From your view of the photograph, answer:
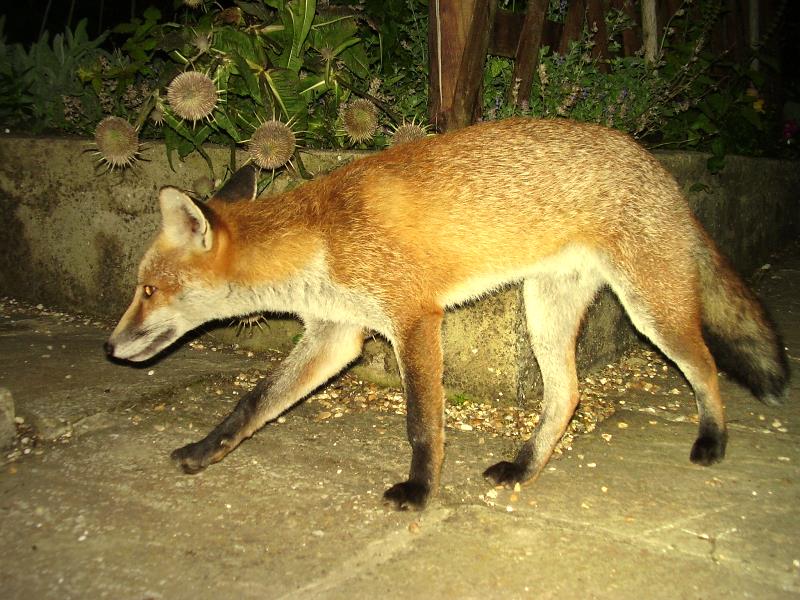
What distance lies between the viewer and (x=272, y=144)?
11.9 ft

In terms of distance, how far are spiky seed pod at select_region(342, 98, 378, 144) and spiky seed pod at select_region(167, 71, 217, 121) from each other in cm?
77

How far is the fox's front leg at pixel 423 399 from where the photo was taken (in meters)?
2.79

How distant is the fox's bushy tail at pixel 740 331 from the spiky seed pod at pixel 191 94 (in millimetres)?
2656

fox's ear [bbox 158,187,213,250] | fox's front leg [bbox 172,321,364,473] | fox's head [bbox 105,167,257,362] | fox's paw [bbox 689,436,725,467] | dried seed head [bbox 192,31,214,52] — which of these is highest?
dried seed head [bbox 192,31,214,52]

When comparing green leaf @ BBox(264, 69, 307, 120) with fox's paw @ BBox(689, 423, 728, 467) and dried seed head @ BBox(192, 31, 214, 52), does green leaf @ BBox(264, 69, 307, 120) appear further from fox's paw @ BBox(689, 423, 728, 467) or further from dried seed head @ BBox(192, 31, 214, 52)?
fox's paw @ BBox(689, 423, 728, 467)

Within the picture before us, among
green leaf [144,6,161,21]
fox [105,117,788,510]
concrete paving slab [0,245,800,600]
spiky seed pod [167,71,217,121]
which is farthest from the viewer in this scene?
green leaf [144,6,161,21]

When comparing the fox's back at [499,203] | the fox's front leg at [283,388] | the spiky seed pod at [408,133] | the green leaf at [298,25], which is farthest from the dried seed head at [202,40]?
the fox's front leg at [283,388]

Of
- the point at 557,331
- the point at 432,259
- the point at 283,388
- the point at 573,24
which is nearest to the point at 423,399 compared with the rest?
the point at 432,259

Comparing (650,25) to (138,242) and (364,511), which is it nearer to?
(138,242)

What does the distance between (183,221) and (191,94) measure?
1089mm

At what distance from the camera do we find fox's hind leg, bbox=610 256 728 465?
2.97 m

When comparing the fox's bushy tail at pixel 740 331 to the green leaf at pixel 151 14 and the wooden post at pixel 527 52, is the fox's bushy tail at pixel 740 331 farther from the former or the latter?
the green leaf at pixel 151 14

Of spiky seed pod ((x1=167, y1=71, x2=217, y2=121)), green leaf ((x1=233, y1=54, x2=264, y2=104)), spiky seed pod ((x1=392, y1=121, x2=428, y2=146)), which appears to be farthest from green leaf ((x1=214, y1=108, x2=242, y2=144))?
spiky seed pod ((x1=392, y1=121, x2=428, y2=146))

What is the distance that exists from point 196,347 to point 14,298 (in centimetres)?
190
